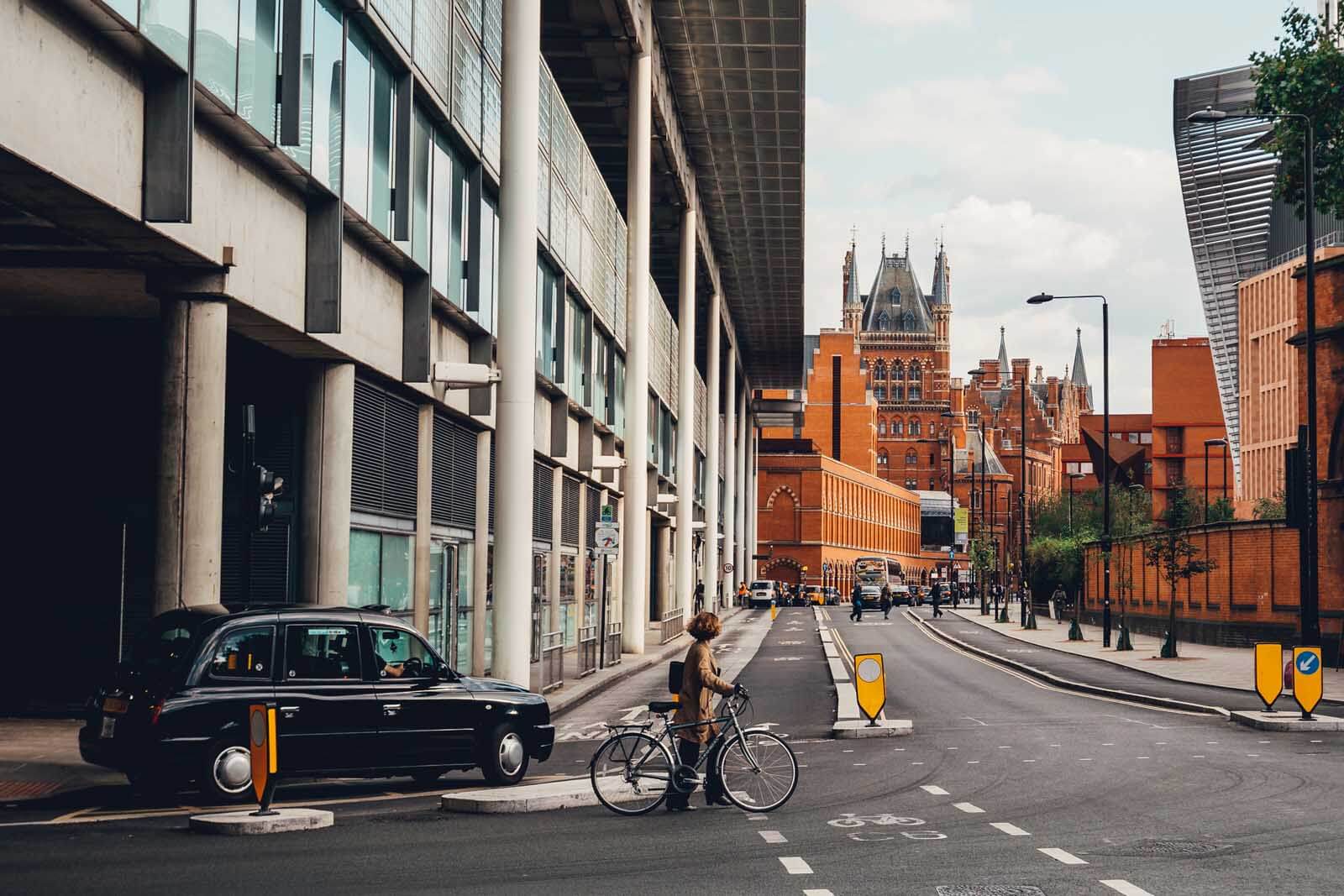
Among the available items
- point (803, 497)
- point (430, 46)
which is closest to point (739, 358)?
point (803, 497)

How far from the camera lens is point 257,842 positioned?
11781mm

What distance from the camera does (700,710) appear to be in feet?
45.1

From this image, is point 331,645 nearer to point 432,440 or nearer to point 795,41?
point 432,440

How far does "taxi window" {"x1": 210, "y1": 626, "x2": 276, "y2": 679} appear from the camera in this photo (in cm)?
1373

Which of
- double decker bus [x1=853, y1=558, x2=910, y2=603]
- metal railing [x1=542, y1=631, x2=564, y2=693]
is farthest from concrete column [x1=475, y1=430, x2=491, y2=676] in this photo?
double decker bus [x1=853, y1=558, x2=910, y2=603]

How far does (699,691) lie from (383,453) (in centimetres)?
917

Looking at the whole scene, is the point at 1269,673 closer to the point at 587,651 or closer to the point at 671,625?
the point at 587,651

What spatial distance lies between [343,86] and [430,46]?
385cm

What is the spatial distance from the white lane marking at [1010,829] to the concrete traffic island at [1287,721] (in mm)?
10095

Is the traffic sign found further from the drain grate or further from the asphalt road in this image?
the drain grate

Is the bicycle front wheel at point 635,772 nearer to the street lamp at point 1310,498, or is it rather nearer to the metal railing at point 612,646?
the street lamp at point 1310,498

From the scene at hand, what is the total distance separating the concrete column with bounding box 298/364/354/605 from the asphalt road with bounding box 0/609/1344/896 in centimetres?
529

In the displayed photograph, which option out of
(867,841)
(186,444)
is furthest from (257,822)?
(186,444)

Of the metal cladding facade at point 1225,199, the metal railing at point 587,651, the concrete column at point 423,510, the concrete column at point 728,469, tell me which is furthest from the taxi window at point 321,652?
the metal cladding facade at point 1225,199
